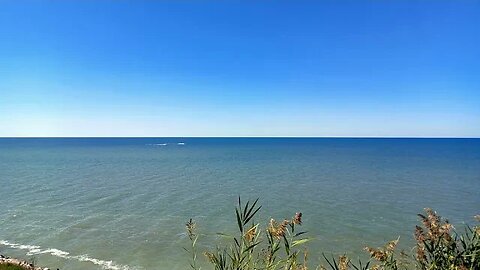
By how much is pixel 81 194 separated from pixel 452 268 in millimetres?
30021

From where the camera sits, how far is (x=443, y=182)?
121 feet

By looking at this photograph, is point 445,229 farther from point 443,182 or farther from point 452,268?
point 443,182

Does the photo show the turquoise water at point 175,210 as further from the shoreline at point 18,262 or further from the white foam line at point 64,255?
the shoreline at point 18,262

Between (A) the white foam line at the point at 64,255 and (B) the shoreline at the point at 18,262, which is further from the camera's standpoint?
(A) the white foam line at the point at 64,255

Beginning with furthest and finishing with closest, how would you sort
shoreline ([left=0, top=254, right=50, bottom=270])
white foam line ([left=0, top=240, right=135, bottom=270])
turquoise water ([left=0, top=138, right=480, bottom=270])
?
1. turquoise water ([left=0, top=138, right=480, bottom=270])
2. white foam line ([left=0, top=240, right=135, bottom=270])
3. shoreline ([left=0, top=254, right=50, bottom=270])

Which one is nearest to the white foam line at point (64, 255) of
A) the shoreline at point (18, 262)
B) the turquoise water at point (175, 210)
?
the turquoise water at point (175, 210)

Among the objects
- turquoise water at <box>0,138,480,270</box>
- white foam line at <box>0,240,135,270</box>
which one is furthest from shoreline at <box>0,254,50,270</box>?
white foam line at <box>0,240,135,270</box>

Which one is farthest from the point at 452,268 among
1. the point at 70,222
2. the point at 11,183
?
the point at 11,183

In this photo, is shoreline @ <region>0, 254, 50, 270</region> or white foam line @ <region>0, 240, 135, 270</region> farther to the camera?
white foam line @ <region>0, 240, 135, 270</region>

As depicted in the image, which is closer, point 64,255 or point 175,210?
point 64,255

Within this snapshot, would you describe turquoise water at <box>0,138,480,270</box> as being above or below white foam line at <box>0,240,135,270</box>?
above

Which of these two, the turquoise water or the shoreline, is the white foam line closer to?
the turquoise water

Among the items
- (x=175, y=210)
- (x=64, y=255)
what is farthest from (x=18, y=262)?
(x=175, y=210)

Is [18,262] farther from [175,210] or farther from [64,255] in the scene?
[175,210]
